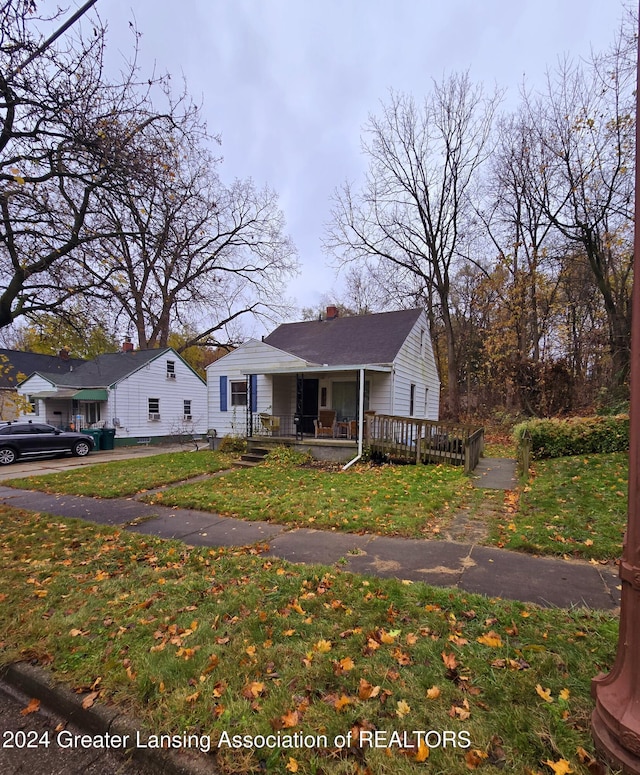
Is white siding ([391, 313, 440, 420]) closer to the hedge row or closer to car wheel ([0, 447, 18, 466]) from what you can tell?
the hedge row

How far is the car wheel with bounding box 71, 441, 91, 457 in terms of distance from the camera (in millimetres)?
16781

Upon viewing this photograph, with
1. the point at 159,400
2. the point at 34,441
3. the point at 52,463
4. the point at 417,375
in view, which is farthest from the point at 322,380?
the point at 159,400

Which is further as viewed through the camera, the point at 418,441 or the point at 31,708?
the point at 418,441

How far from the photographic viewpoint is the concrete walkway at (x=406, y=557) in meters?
3.59

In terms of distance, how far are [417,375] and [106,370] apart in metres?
17.3

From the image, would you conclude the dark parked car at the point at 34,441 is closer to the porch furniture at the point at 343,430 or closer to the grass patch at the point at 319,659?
the porch furniture at the point at 343,430

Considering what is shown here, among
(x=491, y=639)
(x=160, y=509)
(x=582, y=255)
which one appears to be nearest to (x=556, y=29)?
(x=582, y=255)

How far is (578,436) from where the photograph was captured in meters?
10.2

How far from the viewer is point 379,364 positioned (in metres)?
12.7

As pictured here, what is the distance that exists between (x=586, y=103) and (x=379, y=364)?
47.9 feet

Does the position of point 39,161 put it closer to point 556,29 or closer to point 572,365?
point 556,29

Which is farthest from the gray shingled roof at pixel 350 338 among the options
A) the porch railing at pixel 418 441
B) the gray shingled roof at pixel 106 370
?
the gray shingled roof at pixel 106 370

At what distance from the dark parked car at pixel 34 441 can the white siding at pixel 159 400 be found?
3.17 meters

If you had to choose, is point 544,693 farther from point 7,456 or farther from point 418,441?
point 7,456
